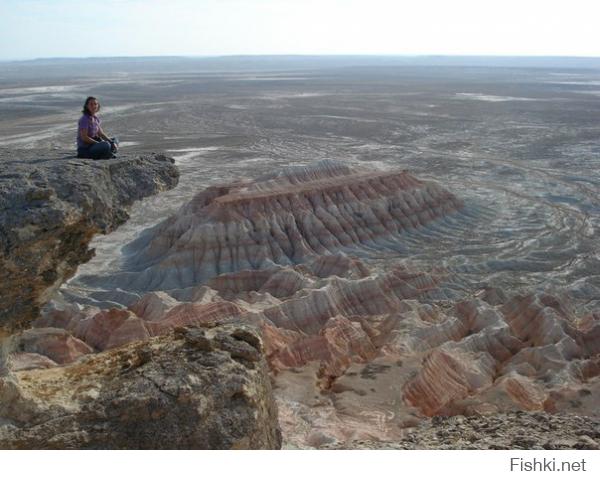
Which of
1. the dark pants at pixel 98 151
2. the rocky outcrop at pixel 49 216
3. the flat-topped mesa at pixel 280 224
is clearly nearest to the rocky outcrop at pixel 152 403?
the rocky outcrop at pixel 49 216

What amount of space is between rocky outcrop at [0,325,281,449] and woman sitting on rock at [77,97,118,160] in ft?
9.63

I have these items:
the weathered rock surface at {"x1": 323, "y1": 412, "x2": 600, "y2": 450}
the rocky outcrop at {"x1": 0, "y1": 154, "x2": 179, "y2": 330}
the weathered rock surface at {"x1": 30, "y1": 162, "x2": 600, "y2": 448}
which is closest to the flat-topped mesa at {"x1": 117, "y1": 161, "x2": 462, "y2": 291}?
the weathered rock surface at {"x1": 30, "y1": 162, "x2": 600, "y2": 448}

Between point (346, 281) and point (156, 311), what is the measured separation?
20.5ft

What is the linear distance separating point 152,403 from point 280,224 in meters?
21.7

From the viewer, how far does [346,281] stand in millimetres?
20812

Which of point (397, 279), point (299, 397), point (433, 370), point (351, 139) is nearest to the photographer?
point (299, 397)

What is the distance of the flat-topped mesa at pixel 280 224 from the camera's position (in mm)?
26828

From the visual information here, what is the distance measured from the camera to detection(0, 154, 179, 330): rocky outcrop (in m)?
7.26

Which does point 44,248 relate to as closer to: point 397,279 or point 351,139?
point 397,279

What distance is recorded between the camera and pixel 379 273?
25.7 meters

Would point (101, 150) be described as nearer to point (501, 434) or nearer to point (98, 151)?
point (98, 151)

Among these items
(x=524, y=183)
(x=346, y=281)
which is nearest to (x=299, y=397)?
(x=346, y=281)

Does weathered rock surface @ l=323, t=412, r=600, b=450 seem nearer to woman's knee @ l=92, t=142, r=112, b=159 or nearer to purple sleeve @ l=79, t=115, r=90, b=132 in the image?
woman's knee @ l=92, t=142, r=112, b=159

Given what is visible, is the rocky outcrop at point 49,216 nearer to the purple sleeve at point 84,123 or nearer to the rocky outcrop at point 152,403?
the purple sleeve at point 84,123
